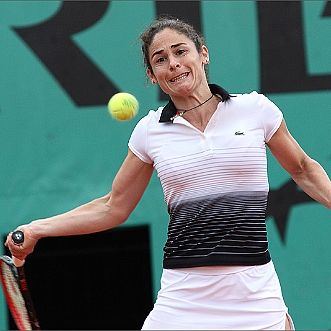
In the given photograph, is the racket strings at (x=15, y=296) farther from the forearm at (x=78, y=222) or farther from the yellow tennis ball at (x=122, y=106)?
the yellow tennis ball at (x=122, y=106)

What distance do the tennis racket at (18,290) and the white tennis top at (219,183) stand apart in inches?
27.9

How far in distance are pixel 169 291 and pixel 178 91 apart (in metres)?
0.77

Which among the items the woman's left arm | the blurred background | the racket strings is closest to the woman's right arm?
the racket strings

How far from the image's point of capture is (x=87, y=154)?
4.87 metres

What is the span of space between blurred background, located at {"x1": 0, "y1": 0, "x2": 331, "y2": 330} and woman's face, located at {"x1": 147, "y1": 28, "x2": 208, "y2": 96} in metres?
1.86

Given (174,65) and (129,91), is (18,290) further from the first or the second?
(129,91)

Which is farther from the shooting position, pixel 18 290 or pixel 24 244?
pixel 18 290

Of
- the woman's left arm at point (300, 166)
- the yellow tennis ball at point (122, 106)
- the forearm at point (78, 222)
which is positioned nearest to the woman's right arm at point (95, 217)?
the forearm at point (78, 222)

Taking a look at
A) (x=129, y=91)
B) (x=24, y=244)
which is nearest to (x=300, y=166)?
(x=24, y=244)

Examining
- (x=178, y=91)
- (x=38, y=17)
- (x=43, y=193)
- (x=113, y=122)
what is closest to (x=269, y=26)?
(x=113, y=122)

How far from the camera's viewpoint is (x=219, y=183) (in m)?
2.85

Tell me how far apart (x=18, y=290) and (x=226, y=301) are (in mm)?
1099

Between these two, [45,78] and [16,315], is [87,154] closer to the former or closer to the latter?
[45,78]

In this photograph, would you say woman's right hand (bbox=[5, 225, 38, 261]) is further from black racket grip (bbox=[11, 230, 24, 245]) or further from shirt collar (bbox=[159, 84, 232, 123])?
shirt collar (bbox=[159, 84, 232, 123])
